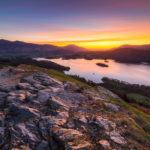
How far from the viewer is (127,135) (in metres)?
7.14

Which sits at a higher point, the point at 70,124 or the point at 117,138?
the point at 70,124

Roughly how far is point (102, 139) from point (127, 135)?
7.16ft

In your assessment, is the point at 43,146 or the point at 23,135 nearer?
the point at 43,146

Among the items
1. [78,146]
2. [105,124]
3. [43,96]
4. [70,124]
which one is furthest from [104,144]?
[43,96]

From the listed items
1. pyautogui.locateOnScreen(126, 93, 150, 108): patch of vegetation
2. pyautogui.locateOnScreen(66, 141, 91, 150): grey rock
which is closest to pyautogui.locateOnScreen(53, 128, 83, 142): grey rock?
pyautogui.locateOnScreen(66, 141, 91, 150): grey rock

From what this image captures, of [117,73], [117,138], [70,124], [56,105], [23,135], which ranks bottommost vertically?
[117,73]

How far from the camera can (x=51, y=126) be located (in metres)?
6.62

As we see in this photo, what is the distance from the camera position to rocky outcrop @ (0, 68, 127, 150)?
5594 millimetres

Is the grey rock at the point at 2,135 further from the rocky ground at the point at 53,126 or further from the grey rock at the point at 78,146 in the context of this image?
the grey rock at the point at 78,146

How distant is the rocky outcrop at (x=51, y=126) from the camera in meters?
5.59

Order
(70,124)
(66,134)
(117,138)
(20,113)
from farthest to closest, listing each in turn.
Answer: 1. (20,113)
2. (70,124)
3. (117,138)
4. (66,134)

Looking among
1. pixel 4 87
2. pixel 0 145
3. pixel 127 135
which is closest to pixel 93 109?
pixel 127 135

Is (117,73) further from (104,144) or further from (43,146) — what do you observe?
(43,146)

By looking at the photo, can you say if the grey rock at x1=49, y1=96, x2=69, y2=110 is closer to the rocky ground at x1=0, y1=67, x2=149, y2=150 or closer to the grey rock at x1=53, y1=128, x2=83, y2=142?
the rocky ground at x1=0, y1=67, x2=149, y2=150
